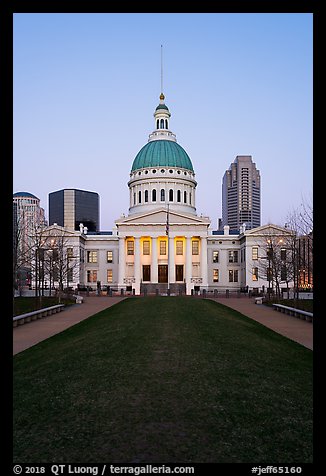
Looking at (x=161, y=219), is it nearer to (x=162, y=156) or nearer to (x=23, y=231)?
(x=162, y=156)

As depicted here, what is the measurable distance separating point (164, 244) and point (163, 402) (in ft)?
234

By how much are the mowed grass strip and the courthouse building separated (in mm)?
52321

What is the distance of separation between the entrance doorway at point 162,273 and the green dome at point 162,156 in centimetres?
2592

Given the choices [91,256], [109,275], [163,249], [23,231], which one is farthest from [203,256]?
[23,231]

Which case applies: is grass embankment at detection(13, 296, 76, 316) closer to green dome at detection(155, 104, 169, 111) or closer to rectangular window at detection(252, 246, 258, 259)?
rectangular window at detection(252, 246, 258, 259)

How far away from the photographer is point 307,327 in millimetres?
26422

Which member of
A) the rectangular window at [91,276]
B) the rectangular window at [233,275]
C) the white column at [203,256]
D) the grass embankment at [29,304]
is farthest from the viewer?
the rectangular window at [91,276]

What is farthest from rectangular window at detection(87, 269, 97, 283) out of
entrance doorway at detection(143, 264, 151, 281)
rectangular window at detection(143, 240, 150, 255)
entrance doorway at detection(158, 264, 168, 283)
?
entrance doorway at detection(158, 264, 168, 283)

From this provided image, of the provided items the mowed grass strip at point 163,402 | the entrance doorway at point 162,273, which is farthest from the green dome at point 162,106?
the mowed grass strip at point 163,402

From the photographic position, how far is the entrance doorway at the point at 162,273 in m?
79.3

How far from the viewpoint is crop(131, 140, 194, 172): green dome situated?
3772 inches

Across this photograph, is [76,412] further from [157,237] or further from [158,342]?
[157,237]

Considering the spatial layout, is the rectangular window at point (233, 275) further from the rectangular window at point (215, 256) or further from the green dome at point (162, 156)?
the green dome at point (162, 156)
